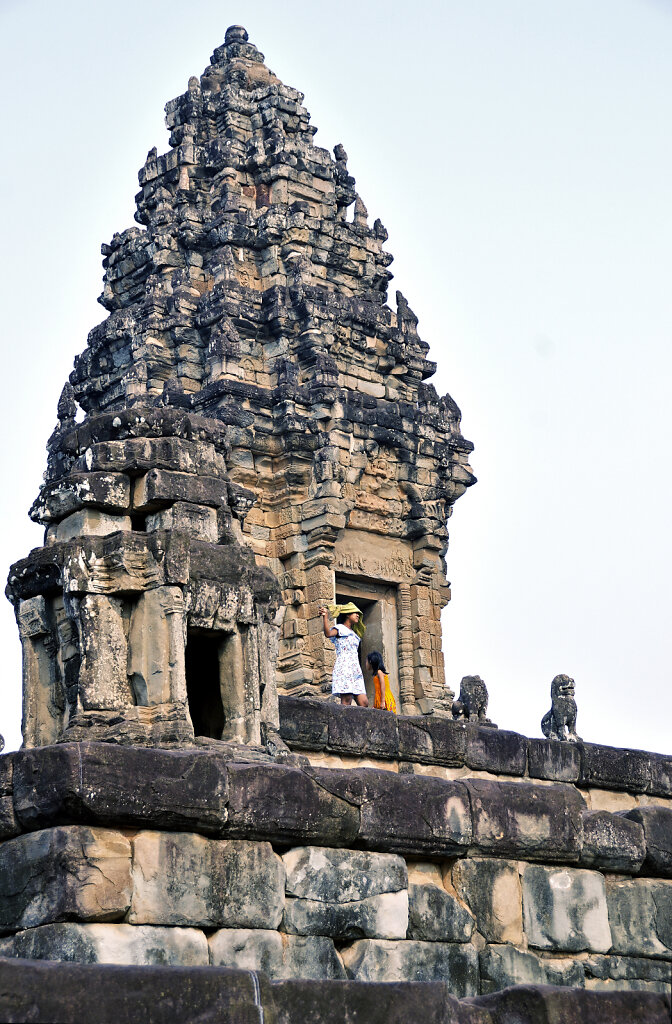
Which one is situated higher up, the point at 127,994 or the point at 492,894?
the point at 492,894

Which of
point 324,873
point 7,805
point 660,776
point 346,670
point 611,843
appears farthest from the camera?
point 346,670

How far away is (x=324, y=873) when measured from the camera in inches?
384

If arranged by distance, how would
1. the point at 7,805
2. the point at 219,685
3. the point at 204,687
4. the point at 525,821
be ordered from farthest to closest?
1. the point at 204,687
2. the point at 219,685
3. the point at 525,821
4. the point at 7,805

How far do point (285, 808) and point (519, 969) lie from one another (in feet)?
6.49

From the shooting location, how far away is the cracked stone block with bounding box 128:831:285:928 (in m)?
8.97

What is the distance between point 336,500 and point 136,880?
15752mm

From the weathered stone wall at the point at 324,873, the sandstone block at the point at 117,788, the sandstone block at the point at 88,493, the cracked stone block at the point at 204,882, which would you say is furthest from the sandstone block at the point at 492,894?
the sandstone block at the point at 88,493

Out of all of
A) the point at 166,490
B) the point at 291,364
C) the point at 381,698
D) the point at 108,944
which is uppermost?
the point at 291,364

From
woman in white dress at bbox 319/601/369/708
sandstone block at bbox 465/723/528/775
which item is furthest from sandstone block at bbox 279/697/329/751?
woman in white dress at bbox 319/601/369/708

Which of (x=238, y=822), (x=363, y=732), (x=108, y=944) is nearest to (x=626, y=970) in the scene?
(x=238, y=822)

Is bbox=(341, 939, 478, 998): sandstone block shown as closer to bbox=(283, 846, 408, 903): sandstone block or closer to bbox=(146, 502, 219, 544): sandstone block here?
bbox=(283, 846, 408, 903): sandstone block

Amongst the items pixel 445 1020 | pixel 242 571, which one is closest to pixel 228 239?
pixel 242 571

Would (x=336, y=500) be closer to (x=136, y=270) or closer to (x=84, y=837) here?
(x=136, y=270)

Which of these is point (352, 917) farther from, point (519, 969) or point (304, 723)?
point (304, 723)
